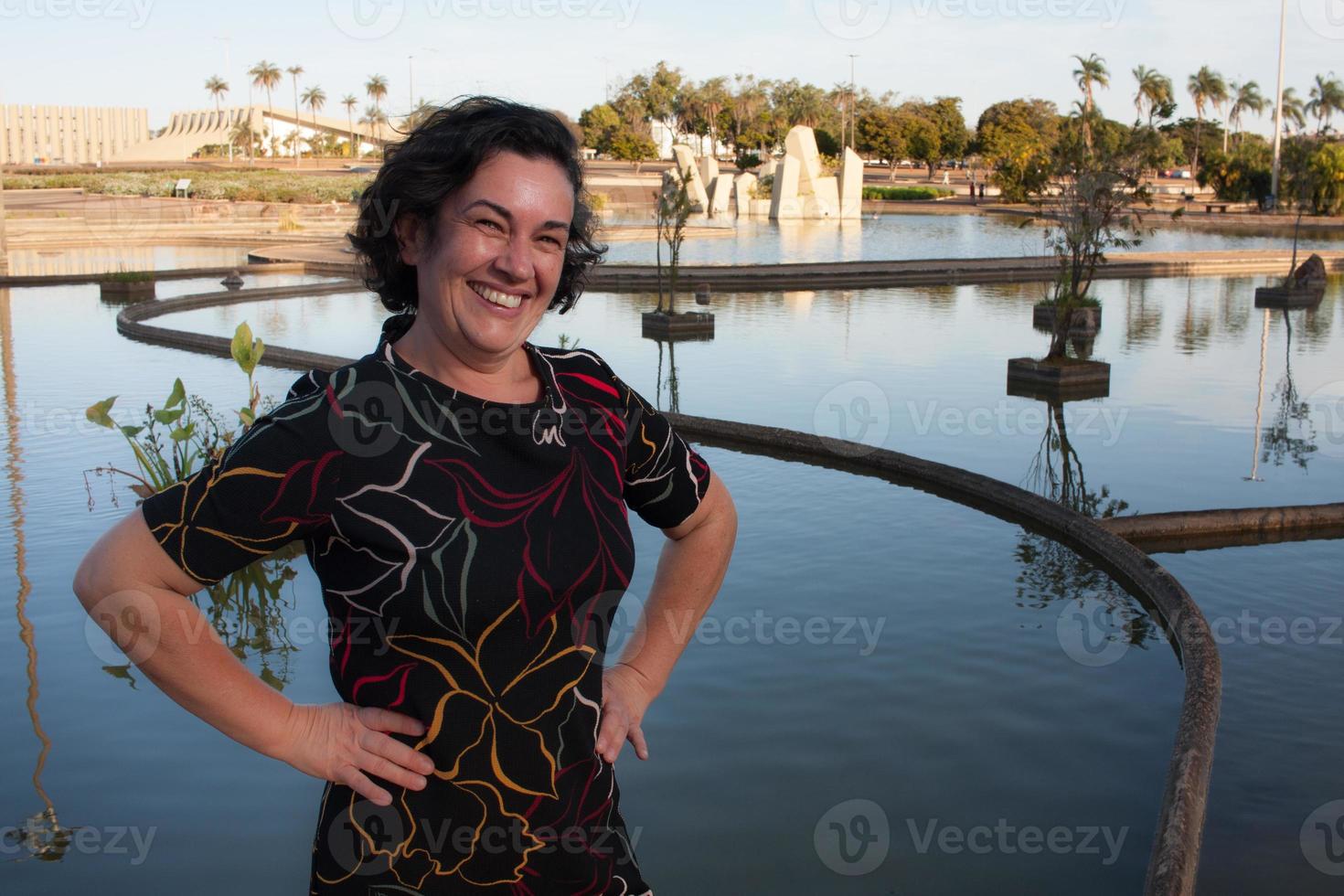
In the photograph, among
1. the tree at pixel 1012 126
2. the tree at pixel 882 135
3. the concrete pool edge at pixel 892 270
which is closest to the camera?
the concrete pool edge at pixel 892 270

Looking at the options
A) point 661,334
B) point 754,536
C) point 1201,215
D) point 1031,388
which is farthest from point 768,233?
point 754,536

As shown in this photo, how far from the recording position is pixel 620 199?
46.4m

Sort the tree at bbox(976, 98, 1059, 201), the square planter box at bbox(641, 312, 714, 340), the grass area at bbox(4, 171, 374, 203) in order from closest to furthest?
1. the square planter box at bbox(641, 312, 714, 340)
2. the grass area at bbox(4, 171, 374, 203)
3. the tree at bbox(976, 98, 1059, 201)

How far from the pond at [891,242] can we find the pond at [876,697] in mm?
16877

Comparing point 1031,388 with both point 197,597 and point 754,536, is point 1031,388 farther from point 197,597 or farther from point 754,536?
point 197,597

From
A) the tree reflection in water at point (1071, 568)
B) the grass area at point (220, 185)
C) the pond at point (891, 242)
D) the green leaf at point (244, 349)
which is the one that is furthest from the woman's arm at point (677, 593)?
the grass area at point (220, 185)

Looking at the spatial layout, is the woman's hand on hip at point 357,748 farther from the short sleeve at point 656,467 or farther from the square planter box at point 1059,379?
the square planter box at point 1059,379

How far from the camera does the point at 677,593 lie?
80.2 inches

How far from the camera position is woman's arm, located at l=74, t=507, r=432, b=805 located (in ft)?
4.71

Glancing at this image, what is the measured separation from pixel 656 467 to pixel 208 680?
68 cm

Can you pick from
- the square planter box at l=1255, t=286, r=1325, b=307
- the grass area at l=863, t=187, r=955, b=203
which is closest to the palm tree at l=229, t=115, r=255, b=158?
the grass area at l=863, t=187, r=955, b=203

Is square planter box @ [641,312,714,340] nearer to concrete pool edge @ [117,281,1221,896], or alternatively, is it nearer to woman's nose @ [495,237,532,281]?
concrete pool edge @ [117,281,1221,896]

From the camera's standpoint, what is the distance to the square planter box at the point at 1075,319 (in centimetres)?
1484

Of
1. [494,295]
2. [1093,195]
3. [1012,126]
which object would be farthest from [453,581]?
[1012,126]
